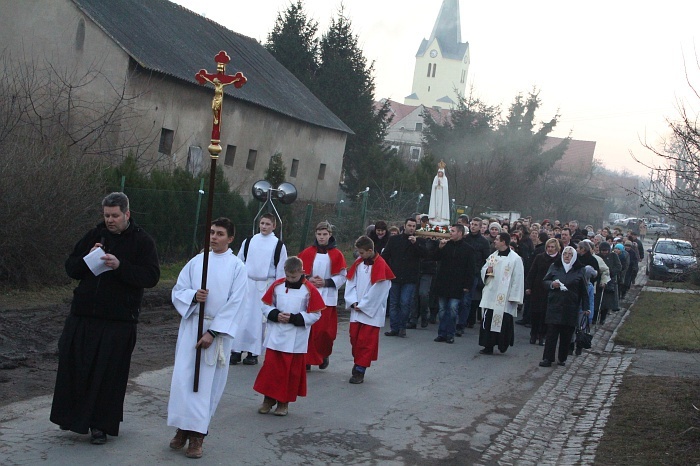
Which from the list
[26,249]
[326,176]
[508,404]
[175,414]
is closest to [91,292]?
[175,414]

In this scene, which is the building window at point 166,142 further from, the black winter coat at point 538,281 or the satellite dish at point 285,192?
the black winter coat at point 538,281

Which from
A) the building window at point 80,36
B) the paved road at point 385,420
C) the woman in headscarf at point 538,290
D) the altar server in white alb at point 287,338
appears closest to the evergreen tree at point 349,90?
the building window at point 80,36

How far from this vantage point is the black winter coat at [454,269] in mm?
14773

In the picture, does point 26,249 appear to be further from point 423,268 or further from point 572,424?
point 572,424

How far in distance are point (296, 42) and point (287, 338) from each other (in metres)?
41.6

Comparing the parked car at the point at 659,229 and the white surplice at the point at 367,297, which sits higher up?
the parked car at the point at 659,229

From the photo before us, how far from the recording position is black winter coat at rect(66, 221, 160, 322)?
6.79m

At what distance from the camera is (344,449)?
752 cm

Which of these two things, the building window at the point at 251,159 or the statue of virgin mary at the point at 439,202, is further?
the building window at the point at 251,159

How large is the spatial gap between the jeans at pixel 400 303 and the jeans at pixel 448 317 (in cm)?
54

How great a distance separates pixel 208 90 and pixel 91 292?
2410 cm

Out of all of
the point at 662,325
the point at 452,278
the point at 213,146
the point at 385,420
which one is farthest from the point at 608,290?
the point at 213,146

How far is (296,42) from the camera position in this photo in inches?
1914

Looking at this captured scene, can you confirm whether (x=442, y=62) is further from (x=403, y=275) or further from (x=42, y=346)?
(x=42, y=346)
